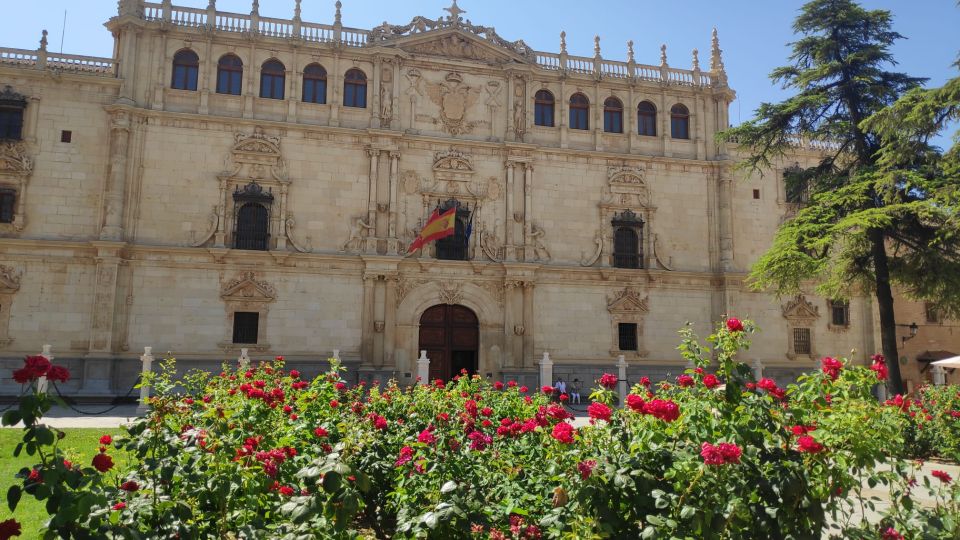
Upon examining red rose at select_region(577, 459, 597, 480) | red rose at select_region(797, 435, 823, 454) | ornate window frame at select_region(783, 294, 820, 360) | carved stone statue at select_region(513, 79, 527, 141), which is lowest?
red rose at select_region(577, 459, 597, 480)

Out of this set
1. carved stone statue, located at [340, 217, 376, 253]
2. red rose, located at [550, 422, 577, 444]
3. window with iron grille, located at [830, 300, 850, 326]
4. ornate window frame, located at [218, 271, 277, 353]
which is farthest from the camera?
window with iron grille, located at [830, 300, 850, 326]

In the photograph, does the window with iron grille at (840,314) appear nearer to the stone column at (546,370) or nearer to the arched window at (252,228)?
the stone column at (546,370)

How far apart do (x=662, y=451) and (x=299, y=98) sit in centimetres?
2410

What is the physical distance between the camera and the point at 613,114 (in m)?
28.3

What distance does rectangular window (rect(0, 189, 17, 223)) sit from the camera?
73.8 feet

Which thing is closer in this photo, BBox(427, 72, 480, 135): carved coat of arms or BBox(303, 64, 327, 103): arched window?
BBox(303, 64, 327, 103): arched window

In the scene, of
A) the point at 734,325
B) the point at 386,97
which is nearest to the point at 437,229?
the point at 386,97

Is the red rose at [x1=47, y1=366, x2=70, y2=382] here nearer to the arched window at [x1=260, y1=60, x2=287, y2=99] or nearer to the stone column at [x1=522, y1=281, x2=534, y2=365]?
the stone column at [x1=522, y1=281, x2=534, y2=365]

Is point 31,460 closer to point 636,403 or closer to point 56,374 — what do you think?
point 56,374

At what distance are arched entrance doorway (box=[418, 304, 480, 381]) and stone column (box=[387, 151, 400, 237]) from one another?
11.9 feet

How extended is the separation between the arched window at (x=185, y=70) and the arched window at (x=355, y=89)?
5693 mm

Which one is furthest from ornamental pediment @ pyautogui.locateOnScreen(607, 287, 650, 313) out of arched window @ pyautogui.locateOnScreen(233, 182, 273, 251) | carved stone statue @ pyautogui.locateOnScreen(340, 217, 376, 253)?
arched window @ pyautogui.locateOnScreen(233, 182, 273, 251)

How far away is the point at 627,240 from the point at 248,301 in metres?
15.8

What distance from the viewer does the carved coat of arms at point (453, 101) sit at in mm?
26484
